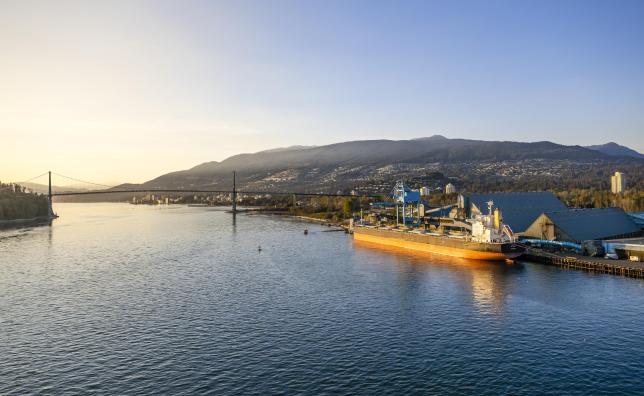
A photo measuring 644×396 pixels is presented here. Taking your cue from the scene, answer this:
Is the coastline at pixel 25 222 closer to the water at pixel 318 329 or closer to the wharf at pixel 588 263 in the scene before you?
the water at pixel 318 329

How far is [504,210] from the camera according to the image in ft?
220

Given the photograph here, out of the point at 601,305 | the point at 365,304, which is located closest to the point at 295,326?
the point at 365,304

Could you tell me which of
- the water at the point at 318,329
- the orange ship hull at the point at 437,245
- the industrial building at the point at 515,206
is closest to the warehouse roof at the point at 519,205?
the industrial building at the point at 515,206

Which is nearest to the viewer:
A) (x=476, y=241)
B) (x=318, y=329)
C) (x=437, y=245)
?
(x=318, y=329)

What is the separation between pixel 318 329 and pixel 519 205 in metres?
52.9

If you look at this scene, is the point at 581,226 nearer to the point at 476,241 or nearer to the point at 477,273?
the point at 476,241

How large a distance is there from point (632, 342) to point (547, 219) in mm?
33674

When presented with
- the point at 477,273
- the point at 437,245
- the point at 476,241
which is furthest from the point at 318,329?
the point at 437,245

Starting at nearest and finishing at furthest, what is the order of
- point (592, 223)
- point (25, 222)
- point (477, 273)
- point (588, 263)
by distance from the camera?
1. point (588, 263)
2. point (477, 273)
3. point (592, 223)
4. point (25, 222)

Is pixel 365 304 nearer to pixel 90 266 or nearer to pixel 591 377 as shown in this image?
pixel 591 377

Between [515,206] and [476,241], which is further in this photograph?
[515,206]

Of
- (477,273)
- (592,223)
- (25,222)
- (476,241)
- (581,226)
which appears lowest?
(477,273)

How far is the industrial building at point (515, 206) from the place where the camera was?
215ft

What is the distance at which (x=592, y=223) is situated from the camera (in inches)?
2311
